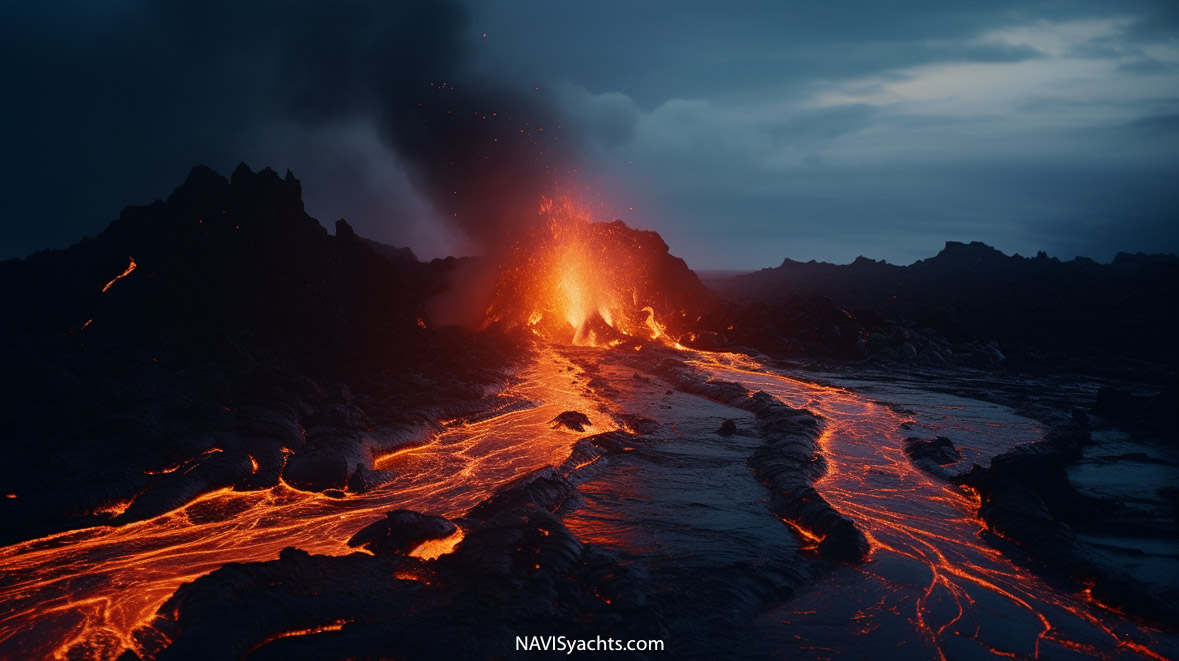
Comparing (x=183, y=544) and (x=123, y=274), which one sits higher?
(x=123, y=274)

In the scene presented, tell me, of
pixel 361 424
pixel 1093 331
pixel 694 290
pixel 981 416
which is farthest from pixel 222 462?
pixel 1093 331

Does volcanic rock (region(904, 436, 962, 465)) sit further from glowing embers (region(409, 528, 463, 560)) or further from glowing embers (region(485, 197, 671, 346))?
glowing embers (region(485, 197, 671, 346))

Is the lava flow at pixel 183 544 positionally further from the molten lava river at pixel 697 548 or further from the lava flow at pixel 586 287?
the lava flow at pixel 586 287

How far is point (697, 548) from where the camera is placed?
14664 mm

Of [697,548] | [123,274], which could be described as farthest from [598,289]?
[697,548]

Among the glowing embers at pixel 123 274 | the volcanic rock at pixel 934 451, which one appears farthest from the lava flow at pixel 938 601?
the glowing embers at pixel 123 274

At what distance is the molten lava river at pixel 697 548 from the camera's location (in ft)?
36.6

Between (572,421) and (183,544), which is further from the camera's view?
(572,421)

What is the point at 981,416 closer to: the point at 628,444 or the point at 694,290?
the point at 628,444

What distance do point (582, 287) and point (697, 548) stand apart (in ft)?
181

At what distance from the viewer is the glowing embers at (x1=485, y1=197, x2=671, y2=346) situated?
2351 inches

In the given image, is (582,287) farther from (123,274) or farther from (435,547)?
(435,547)

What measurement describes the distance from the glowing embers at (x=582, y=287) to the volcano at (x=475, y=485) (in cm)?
1452

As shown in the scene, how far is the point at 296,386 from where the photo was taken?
958 inches
